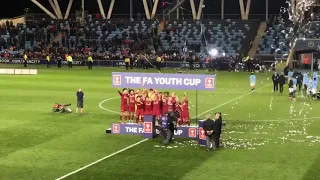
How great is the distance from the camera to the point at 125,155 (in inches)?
700

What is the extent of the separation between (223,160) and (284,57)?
41.4 m

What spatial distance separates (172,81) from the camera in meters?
20.4

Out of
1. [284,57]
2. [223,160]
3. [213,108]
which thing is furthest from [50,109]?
[284,57]

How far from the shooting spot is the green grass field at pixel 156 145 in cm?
1559

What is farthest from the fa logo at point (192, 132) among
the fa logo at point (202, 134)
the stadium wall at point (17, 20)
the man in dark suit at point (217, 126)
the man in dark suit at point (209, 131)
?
the stadium wall at point (17, 20)

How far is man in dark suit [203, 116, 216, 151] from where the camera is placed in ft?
60.3

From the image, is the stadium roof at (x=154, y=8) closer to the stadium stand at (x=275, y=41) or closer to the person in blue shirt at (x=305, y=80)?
the stadium stand at (x=275, y=41)

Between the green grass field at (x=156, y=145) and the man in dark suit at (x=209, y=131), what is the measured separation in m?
0.35

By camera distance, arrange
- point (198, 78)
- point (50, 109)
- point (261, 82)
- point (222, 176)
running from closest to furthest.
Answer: point (222, 176) < point (198, 78) < point (50, 109) < point (261, 82)

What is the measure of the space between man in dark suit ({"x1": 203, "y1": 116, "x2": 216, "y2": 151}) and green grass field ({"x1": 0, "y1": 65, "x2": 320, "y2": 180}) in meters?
0.35

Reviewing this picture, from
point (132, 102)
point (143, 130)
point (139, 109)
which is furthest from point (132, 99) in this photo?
point (143, 130)

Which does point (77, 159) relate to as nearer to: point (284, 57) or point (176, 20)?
point (284, 57)

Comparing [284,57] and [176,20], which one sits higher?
[176,20]

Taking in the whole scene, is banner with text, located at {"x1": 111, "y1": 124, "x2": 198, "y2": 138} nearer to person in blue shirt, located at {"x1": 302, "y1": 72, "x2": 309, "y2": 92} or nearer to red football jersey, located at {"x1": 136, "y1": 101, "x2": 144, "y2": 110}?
red football jersey, located at {"x1": 136, "y1": 101, "x2": 144, "y2": 110}
